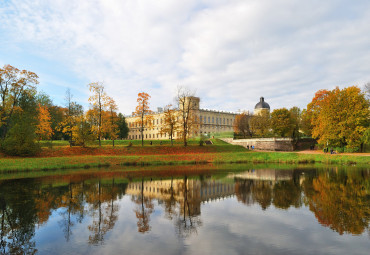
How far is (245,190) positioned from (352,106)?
118 feet

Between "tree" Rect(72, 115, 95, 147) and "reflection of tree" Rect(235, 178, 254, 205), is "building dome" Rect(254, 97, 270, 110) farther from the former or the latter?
"reflection of tree" Rect(235, 178, 254, 205)

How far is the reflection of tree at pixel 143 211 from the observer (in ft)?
28.4

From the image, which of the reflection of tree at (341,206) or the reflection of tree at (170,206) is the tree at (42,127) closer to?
the reflection of tree at (170,206)

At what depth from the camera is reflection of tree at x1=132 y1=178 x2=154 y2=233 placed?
341 inches

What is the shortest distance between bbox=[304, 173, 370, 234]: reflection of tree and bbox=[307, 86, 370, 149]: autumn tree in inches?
1119

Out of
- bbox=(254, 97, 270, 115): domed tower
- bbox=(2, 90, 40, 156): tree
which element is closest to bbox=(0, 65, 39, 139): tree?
bbox=(2, 90, 40, 156): tree

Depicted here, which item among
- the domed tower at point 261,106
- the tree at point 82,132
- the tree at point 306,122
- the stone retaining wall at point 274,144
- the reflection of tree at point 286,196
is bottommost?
the reflection of tree at point 286,196

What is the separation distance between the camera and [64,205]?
1185 cm

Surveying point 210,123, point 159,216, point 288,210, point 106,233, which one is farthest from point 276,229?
point 210,123

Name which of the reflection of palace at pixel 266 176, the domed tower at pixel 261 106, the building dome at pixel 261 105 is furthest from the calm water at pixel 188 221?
the building dome at pixel 261 105

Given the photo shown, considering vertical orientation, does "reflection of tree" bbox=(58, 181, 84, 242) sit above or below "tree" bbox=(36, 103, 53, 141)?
below

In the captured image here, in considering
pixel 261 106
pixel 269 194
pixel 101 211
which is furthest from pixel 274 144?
pixel 101 211

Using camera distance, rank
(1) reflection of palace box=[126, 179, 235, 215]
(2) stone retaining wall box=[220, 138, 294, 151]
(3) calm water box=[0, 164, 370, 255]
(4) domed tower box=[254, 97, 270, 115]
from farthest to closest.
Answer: (4) domed tower box=[254, 97, 270, 115]
(2) stone retaining wall box=[220, 138, 294, 151]
(1) reflection of palace box=[126, 179, 235, 215]
(3) calm water box=[0, 164, 370, 255]

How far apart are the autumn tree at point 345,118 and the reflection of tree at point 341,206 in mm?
28411
